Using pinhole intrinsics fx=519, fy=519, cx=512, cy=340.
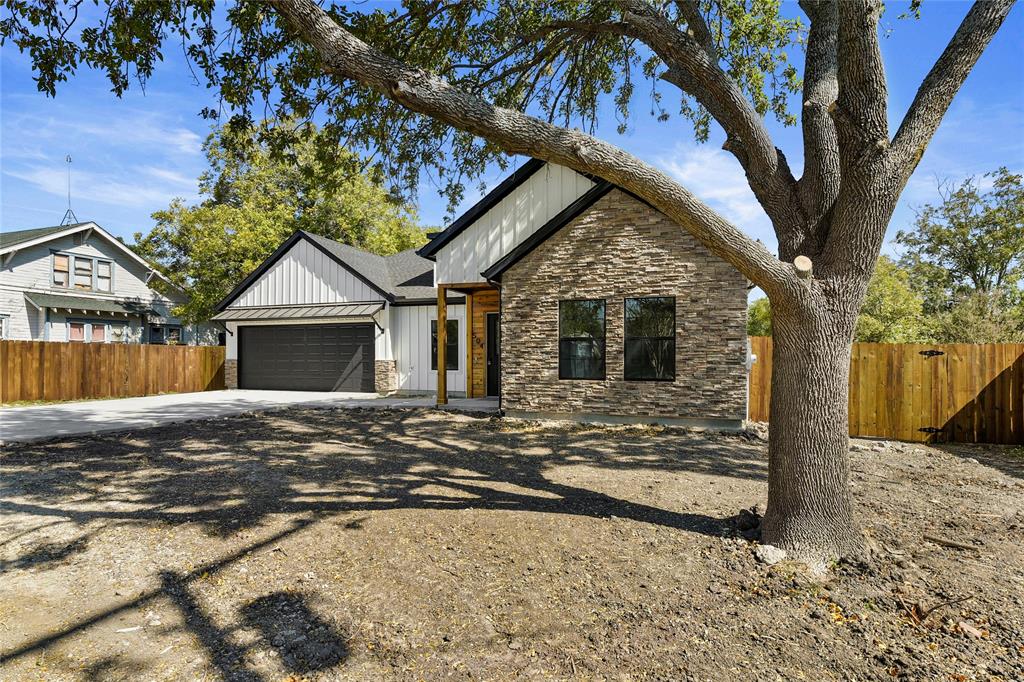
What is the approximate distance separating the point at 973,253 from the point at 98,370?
36378 millimetres

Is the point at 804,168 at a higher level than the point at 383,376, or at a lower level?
higher

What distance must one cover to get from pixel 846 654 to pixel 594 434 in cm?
694

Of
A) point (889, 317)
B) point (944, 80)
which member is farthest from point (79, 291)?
point (889, 317)

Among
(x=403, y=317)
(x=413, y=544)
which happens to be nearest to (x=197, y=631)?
(x=413, y=544)

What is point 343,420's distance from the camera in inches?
454

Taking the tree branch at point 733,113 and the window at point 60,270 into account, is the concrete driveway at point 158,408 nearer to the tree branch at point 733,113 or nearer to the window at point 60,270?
the tree branch at point 733,113

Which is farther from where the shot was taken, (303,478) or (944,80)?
(303,478)

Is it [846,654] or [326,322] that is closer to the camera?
[846,654]

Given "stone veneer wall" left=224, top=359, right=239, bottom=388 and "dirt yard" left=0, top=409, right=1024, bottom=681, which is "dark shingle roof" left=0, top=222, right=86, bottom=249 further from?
"dirt yard" left=0, top=409, right=1024, bottom=681

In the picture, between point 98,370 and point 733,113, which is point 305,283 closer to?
point 98,370

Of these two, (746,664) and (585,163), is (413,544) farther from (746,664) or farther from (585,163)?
(585,163)

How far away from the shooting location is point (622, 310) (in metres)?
10.6

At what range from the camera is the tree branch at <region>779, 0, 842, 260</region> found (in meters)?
4.29

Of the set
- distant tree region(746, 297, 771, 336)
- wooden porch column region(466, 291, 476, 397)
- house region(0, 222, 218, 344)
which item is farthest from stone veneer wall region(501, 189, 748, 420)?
house region(0, 222, 218, 344)
